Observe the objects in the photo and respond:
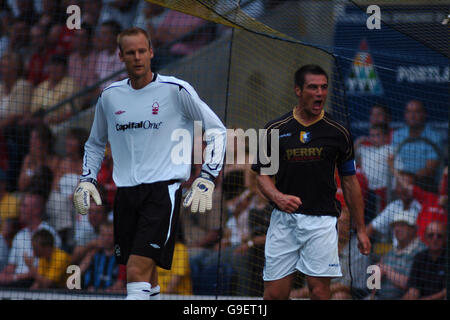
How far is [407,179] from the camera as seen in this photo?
894 centimetres

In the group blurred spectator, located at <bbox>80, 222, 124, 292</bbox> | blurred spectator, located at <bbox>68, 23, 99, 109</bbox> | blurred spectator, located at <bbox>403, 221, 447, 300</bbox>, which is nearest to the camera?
blurred spectator, located at <bbox>403, 221, 447, 300</bbox>

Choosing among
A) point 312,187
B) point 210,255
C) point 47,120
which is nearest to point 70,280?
point 210,255

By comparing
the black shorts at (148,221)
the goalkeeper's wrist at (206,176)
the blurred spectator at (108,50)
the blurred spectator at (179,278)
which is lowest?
the blurred spectator at (179,278)

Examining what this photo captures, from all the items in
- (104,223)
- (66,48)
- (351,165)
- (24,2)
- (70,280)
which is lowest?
(70,280)

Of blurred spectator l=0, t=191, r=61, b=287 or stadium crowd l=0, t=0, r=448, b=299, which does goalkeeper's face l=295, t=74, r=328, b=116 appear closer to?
stadium crowd l=0, t=0, r=448, b=299

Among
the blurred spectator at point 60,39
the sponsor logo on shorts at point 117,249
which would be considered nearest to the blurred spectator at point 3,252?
the blurred spectator at point 60,39

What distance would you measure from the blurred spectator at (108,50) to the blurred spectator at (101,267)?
99.8 inches

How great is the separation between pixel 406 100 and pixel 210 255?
115 inches

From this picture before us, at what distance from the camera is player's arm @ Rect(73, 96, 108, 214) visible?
6.20m

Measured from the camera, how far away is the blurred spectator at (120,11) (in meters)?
11.4

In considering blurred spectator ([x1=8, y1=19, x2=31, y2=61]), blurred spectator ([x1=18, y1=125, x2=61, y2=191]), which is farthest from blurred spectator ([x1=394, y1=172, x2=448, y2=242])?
blurred spectator ([x1=8, y1=19, x2=31, y2=61])

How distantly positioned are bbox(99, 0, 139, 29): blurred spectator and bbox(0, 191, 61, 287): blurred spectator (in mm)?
2941

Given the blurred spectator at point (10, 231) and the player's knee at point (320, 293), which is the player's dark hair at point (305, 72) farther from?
the blurred spectator at point (10, 231)
